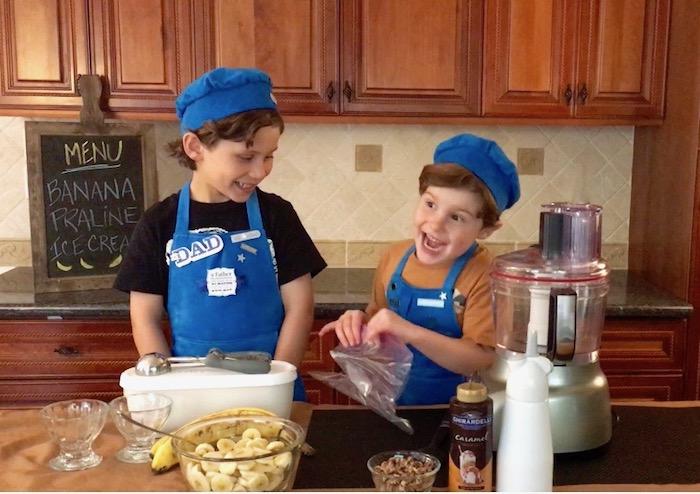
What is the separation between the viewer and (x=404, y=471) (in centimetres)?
93

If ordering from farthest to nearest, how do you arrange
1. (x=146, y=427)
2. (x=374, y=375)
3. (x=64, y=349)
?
(x=64, y=349) < (x=374, y=375) < (x=146, y=427)

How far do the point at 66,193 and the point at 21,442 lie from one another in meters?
1.30

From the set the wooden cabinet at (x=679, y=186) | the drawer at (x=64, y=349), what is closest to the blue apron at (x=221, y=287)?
the drawer at (x=64, y=349)

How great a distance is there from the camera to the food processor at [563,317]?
1057mm

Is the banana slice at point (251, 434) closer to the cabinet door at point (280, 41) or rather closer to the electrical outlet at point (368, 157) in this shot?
the cabinet door at point (280, 41)

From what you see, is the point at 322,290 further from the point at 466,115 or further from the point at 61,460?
the point at 61,460

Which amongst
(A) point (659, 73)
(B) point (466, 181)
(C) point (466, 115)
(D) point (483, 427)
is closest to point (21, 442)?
(D) point (483, 427)

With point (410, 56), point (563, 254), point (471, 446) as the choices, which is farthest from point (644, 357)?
point (471, 446)

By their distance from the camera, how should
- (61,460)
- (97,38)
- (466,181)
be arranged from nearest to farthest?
(61,460) < (466,181) < (97,38)

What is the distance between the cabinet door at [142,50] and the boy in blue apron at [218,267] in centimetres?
86

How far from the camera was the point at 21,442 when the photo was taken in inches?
43.6

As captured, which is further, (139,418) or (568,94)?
(568,94)

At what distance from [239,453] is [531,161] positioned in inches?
78.4

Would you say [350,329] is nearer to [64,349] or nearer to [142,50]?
[64,349]
